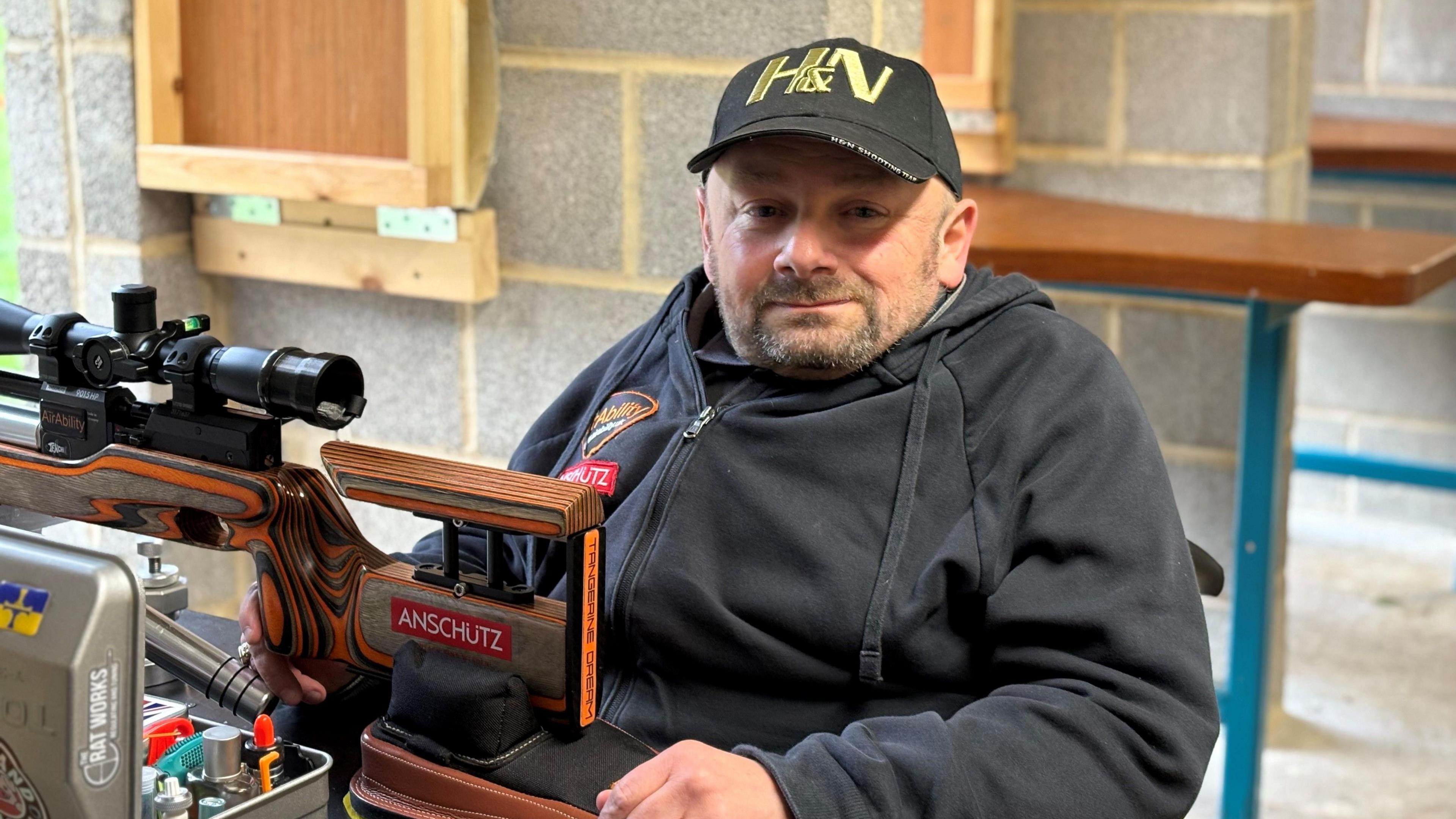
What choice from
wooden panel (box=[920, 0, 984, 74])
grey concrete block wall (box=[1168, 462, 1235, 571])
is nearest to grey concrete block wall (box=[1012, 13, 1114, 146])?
wooden panel (box=[920, 0, 984, 74])

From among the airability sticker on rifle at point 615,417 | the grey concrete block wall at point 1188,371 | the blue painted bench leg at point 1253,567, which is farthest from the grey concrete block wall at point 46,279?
the grey concrete block wall at point 1188,371

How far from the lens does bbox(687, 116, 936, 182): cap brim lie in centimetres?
125

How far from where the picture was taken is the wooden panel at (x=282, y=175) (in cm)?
209

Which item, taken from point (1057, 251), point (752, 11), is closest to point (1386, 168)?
point (1057, 251)

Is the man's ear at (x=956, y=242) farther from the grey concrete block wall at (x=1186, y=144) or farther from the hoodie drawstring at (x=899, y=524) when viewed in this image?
the grey concrete block wall at (x=1186, y=144)

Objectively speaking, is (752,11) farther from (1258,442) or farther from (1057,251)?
(1258,442)

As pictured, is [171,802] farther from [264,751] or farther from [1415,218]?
[1415,218]

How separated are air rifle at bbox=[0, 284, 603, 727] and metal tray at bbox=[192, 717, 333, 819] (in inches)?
4.6

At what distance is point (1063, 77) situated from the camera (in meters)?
3.24

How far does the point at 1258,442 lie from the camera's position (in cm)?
259

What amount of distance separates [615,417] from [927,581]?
38cm

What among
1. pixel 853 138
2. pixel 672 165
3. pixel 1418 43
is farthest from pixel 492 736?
pixel 1418 43

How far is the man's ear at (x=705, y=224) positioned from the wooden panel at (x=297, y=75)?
0.80m

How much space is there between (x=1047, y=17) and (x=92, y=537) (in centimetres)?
219
